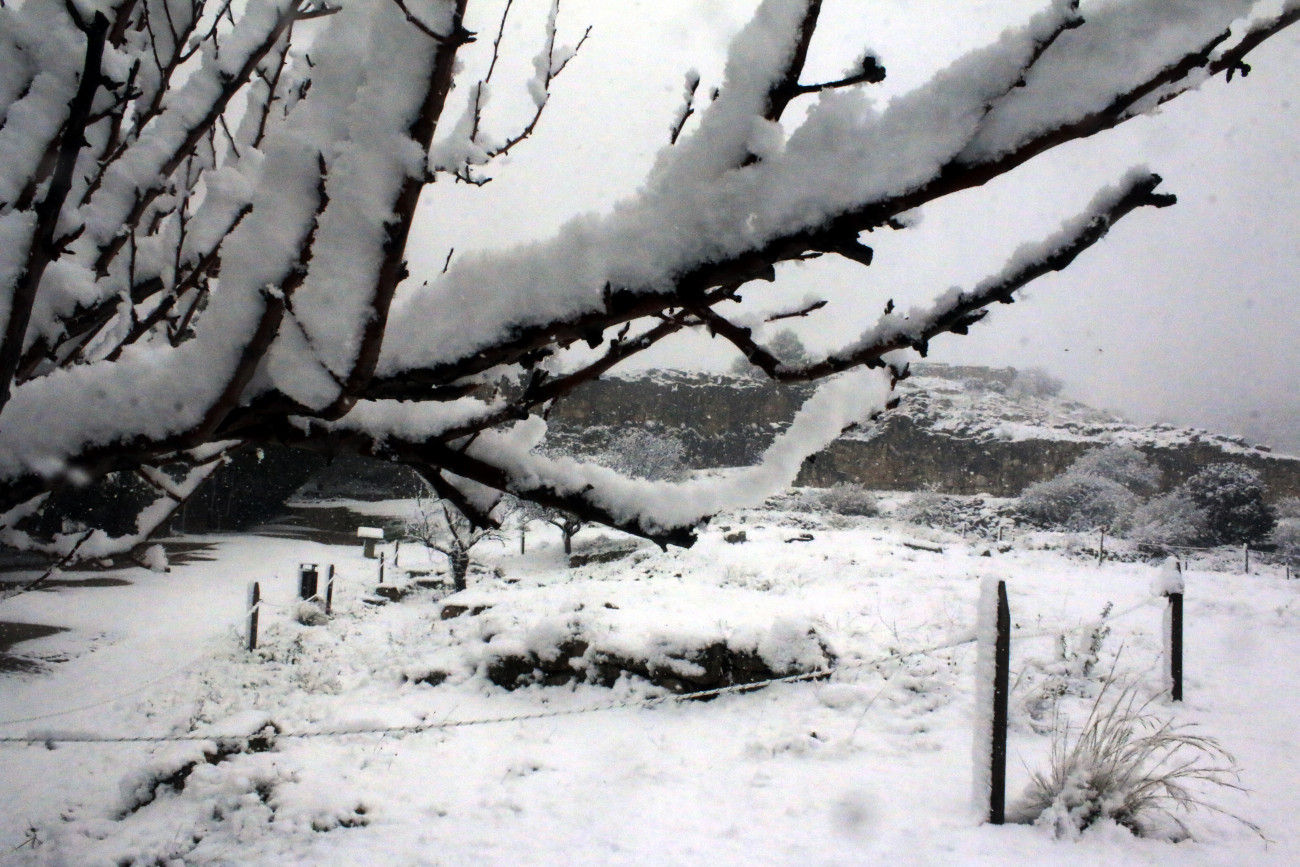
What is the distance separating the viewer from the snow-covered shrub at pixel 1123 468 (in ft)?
80.5

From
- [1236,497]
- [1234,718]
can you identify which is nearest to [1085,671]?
[1234,718]

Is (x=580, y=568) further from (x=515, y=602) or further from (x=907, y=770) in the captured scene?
(x=907, y=770)

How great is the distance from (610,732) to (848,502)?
19.5 meters

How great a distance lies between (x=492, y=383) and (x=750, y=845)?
2887mm

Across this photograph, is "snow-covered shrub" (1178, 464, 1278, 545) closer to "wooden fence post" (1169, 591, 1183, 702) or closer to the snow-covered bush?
the snow-covered bush

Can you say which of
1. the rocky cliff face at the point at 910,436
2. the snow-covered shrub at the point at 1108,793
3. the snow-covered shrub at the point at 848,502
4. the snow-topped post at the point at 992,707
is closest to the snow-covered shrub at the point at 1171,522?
the rocky cliff face at the point at 910,436

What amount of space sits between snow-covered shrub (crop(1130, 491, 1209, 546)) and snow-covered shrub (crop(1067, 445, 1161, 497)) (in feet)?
12.7

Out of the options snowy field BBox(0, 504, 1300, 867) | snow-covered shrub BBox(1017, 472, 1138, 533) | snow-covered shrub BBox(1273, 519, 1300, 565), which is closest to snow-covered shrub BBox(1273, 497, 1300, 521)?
snow-covered shrub BBox(1273, 519, 1300, 565)

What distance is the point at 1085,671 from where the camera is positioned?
535cm

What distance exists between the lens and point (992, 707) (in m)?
3.21

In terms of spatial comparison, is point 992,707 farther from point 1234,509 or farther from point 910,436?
point 910,436

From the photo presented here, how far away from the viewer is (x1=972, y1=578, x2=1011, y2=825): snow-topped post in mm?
3199

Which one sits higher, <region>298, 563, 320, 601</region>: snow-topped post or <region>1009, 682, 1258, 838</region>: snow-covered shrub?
<region>1009, 682, 1258, 838</region>: snow-covered shrub

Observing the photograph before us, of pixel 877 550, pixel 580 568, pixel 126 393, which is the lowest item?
pixel 580 568
